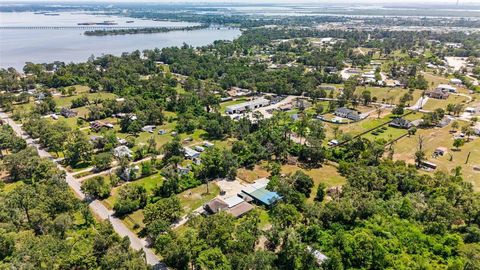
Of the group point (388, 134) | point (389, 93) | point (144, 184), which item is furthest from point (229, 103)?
point (389, 93)

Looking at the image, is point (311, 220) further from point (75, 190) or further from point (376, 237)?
point (75, 190)

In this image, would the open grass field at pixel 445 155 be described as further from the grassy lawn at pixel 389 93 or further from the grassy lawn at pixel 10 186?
the grassy lawn at pixel 10 186

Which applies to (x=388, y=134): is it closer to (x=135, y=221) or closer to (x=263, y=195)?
(x=263, y=195)

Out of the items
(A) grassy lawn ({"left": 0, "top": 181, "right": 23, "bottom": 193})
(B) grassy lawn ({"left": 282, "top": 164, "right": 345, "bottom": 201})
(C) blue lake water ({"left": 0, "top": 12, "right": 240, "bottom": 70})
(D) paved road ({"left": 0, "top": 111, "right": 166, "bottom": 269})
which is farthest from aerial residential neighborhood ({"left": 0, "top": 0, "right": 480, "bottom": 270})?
(C) blue lake water ({"left": 0, "top": 12, "right": 240, "bottom": 70})

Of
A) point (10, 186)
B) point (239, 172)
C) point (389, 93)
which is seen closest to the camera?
point (10, 186)

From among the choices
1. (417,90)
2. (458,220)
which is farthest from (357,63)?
(458,220)

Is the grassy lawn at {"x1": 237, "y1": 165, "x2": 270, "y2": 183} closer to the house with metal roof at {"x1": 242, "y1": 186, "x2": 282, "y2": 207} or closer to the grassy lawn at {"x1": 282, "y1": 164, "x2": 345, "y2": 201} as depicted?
the grassy lawn at {"x1": 282, "y1": 164, "x2": 345, "y2": 201}
